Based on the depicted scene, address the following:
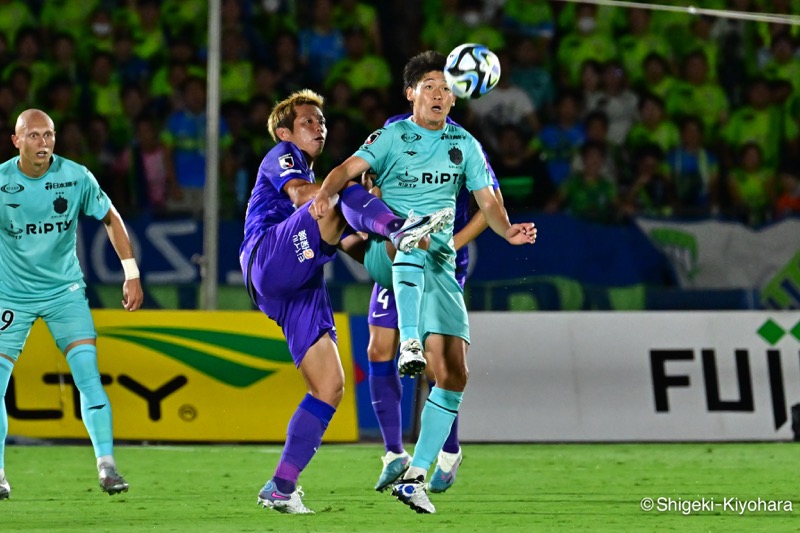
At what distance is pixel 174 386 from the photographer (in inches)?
503

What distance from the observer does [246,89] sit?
1658 centimetres

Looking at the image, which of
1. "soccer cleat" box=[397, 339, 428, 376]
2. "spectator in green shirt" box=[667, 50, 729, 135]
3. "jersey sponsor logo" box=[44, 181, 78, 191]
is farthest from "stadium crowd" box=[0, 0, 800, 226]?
"soccer cleat" box=[397, 339, 428, 376]

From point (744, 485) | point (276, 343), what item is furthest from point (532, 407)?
point (744, 485)

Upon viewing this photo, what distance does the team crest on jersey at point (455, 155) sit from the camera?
8.08 m

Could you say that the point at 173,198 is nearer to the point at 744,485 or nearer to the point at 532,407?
the point at 532,407

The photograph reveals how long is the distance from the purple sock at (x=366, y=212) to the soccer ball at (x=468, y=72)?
2.47ft

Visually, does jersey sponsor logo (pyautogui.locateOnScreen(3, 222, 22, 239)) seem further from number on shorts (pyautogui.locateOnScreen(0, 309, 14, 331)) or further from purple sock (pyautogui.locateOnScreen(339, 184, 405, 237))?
purple sock (pyautogui.locateOnScreen(339, 184, 405, 237))

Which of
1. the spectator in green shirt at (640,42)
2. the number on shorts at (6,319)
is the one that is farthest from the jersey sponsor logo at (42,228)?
the spectator in green shirt at (640,42)

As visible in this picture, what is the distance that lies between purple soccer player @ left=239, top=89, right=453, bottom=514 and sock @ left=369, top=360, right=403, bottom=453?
1091 millimetres

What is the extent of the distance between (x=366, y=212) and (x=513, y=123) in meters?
8.29

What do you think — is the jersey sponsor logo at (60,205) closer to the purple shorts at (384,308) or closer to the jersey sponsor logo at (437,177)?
the purple shorts at (384,308)

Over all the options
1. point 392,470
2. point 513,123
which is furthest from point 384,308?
point 513,123

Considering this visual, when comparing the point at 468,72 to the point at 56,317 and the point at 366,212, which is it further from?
the point at 56,317

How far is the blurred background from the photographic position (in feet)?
46.1
